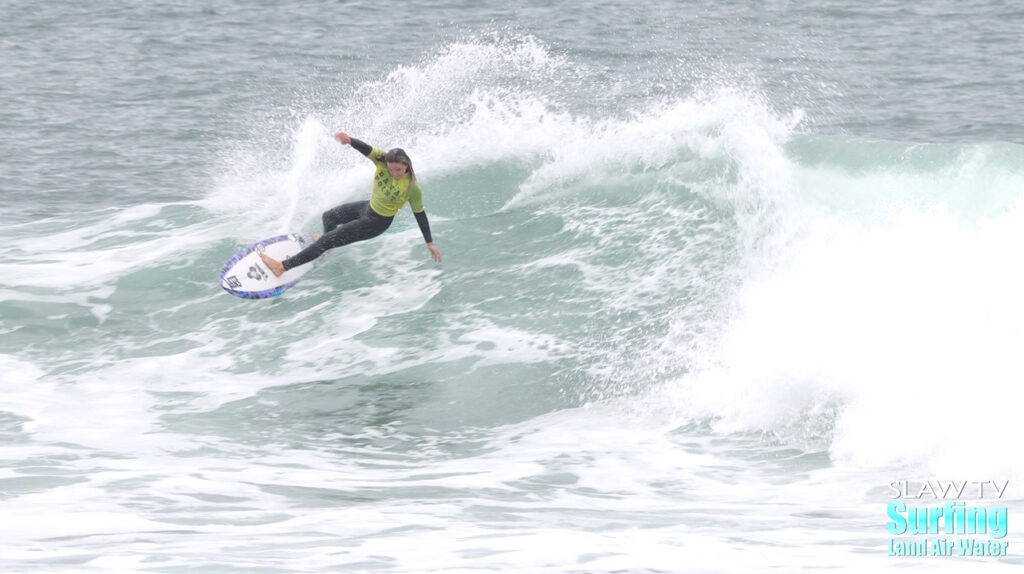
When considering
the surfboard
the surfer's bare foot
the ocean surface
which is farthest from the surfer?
the ocean surface

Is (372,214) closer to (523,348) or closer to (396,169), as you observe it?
(396,169)

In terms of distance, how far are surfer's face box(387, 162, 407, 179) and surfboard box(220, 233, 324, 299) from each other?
1920 mm

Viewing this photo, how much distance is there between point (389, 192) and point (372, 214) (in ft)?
1.22

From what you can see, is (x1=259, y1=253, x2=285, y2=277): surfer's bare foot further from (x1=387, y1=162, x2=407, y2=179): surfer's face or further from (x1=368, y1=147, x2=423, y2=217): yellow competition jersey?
(x1=387, y1=162, x2=407, y2=179): surfer's face

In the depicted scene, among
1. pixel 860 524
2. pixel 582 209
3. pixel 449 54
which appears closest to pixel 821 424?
pixel 860 524

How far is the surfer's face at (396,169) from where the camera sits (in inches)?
506

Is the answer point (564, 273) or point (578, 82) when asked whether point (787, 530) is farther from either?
point (578, 82)

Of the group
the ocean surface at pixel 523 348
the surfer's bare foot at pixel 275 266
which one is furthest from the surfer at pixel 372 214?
the ocean surface at pixel 523 348

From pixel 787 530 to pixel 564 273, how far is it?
6.20m

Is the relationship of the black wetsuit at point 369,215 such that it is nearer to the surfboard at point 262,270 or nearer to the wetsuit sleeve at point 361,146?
the wetsuit sleeve at point 361,146

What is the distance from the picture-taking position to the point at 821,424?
1043 cm

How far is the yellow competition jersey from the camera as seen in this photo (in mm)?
13250

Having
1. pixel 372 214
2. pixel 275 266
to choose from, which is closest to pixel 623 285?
pixel 372 214

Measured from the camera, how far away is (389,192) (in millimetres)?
13477
